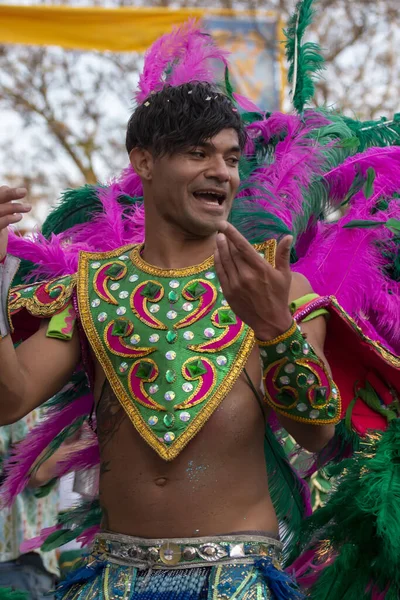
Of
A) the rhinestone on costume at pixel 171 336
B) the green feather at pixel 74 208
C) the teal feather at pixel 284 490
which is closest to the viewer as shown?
the rhinestone on costume at pixel 171 336

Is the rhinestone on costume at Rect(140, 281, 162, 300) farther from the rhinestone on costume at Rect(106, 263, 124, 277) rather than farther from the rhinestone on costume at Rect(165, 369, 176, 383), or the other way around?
the rhinestone on costume at Rect(165, 369, 176, 383)

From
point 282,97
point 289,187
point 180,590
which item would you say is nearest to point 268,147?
point 289,187

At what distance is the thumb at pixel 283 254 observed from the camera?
2.34 metres

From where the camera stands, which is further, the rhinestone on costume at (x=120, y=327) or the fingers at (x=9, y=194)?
the rhinestone on costume at (x=120, y=327)

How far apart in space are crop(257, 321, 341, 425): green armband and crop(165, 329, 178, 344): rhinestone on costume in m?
0.32

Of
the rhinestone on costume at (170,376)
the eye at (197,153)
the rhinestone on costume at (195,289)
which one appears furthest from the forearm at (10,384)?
the eye at (197,153)

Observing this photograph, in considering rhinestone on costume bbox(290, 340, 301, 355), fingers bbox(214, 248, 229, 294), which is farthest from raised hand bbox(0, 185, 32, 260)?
rhinestone on costume bbox(290, 340, 301, 355)

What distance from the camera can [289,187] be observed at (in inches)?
134

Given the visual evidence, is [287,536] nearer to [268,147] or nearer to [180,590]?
[180,590]

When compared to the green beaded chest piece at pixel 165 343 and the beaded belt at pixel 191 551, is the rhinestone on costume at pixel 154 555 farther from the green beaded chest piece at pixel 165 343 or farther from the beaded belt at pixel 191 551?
the green beaded chest piece at pixel 165 343

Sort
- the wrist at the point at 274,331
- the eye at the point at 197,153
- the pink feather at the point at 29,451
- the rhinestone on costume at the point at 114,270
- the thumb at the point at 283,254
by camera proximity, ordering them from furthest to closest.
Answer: the pink feather at the point at 29,451, the rhinestone on costume at the point at 114,270, the eye at the point at 197,153, the wrist at the point at 274,331, the thumb at the point at 283,254

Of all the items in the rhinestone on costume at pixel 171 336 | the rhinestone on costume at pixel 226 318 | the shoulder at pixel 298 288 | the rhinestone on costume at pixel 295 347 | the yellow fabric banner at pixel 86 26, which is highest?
the rhinestone on costume at pixel 295 347

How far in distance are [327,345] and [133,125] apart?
34.1 inches

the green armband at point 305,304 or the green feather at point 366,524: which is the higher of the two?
the green armband at point 305,304
